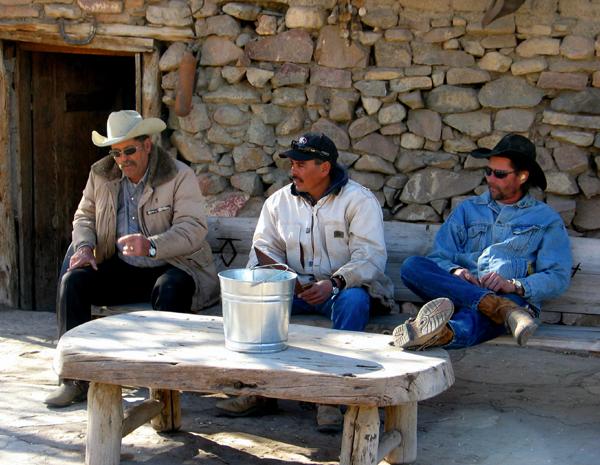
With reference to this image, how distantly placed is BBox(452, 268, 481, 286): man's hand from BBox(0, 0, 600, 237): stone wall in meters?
1.24

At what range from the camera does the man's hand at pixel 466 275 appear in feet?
16.6

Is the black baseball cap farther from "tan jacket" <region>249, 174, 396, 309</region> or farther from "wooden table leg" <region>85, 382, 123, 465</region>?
"wooden table leg" <region>85, 382, 123, 465</region>

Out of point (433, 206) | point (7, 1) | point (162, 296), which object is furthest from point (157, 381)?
point (7, 1)

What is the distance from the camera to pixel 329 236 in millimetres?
5320

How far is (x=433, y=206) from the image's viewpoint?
636cm

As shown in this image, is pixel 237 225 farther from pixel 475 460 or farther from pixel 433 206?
pixel 475 460

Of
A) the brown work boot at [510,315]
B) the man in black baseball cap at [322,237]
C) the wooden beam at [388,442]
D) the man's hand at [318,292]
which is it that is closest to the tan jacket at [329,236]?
the man in black baseball cap at [322,237]

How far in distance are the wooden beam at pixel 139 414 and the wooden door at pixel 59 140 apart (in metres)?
3.22

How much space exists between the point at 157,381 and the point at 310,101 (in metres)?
2.97

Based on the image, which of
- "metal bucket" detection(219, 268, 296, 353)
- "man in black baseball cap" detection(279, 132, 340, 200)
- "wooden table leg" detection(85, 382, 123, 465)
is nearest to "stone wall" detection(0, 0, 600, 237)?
"man in black baseball cap" detection(279, 132, 340, 200)

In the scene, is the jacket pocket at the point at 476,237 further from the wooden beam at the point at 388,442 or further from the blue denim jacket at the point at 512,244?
the wooden beam at the point at 388,442

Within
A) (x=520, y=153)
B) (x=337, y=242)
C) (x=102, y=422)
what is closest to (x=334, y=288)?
(x=337, y=242)

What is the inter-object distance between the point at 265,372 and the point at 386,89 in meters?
2.97

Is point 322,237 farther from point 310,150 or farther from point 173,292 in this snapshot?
point 173,292
